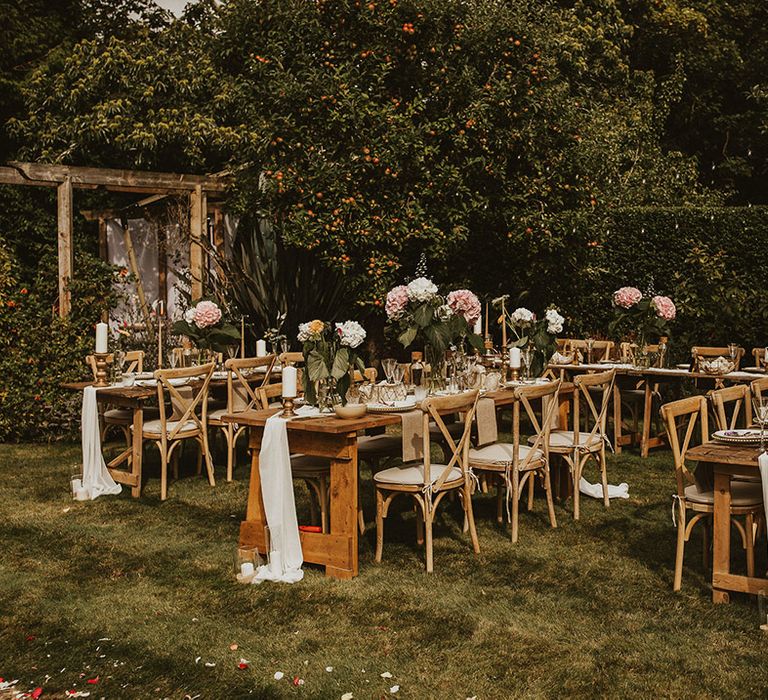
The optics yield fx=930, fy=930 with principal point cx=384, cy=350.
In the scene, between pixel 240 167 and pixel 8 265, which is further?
pixel 240 167

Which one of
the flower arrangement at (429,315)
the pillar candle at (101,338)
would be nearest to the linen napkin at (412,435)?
the flower arrangement at (429,315)

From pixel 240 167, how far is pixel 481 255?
3106mm

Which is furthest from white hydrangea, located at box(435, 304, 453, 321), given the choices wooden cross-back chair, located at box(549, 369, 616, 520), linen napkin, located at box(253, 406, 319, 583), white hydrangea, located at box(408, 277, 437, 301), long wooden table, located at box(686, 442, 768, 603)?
long wooden table, located at box(686, 442, 768, 603)

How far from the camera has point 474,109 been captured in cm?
953

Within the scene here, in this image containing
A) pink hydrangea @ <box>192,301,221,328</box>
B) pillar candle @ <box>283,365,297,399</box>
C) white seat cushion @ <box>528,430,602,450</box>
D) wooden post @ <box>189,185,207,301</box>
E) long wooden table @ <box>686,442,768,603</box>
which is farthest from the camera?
wooden post @ <box>189,185,207,301</box>

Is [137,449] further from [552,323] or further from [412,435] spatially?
[552,323]

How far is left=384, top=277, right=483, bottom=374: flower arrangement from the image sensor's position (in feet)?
18.5

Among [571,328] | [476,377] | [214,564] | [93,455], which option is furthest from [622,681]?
[571,328]

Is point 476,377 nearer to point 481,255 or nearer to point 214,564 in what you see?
point 214,564

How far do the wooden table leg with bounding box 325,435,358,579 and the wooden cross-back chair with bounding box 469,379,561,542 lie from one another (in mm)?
1009

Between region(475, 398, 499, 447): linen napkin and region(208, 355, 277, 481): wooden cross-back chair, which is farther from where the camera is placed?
region(208, 355, 277, 481): wooden cross-back chair

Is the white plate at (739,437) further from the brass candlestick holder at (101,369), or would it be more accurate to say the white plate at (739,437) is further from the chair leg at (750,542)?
the brass candlestick holder at (101,369)

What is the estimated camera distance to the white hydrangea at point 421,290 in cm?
560

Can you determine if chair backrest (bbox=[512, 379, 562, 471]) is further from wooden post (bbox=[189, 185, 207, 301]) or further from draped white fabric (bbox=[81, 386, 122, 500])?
wooden post (bbox=[189, 185, 207, 301])
